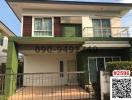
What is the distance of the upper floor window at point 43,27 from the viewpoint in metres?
18.2

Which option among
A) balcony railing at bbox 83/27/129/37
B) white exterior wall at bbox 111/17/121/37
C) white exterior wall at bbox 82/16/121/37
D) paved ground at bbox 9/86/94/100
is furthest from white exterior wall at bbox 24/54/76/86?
white exterior wall at bbox 111/17/121/37

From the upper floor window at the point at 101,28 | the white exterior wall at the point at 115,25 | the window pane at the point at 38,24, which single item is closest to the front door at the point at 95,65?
the upper floor window at the point at 101,28

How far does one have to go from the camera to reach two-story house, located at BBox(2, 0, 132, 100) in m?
16.4

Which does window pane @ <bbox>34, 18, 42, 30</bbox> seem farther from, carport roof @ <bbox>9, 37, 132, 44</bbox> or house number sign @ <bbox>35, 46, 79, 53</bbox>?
carport roof @ <bbox>9, 37, 132, 44</bbox>

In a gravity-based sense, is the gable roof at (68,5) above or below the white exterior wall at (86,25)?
above

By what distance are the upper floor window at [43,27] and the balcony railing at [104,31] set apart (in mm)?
2898

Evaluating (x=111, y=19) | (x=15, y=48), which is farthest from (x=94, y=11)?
(x=15, y=48)

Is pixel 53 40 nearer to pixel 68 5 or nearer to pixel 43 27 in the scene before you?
pixel 43 27

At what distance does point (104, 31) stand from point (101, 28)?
1.21 feet

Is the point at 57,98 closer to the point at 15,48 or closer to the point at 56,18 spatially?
the point at 15,48

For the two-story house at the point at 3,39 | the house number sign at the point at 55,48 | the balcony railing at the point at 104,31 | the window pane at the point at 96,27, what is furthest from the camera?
the two-story house at the point at 3,39

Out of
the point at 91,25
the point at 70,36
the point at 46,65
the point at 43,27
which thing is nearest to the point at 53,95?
the point at 70,36

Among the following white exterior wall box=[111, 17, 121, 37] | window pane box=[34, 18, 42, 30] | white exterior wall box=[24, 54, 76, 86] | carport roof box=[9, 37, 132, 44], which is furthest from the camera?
white exterior wall box=[24, 54, 76, 86]

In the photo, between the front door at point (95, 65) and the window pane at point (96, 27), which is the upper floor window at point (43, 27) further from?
the front door at point (95, 65)
